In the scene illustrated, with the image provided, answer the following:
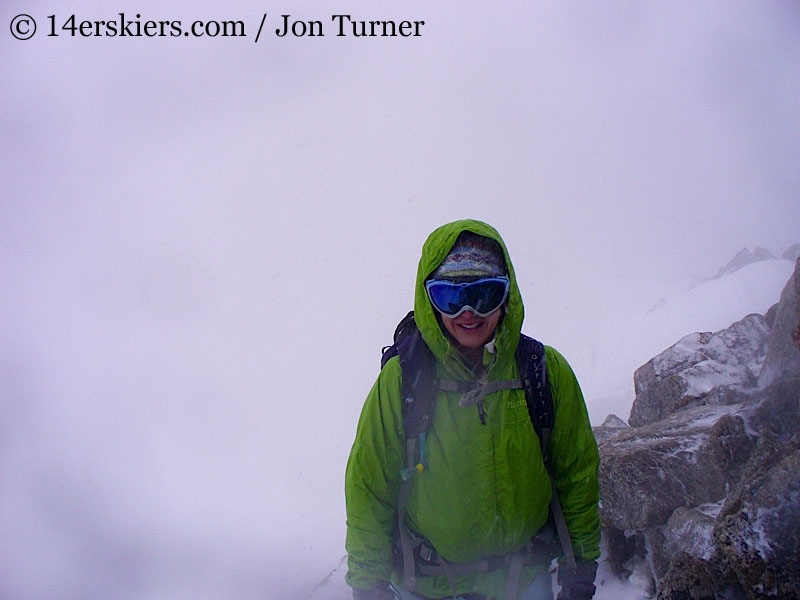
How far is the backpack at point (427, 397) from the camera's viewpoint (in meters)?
2.71

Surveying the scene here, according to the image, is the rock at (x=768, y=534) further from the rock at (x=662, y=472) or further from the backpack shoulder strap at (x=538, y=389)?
the backpack shoulder strap at (x=538, y=389)

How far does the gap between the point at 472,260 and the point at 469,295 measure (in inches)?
7.6

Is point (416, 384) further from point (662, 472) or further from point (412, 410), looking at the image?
point (662, 472)

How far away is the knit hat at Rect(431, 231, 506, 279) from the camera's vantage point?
9.28ft

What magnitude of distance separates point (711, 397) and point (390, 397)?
24.0 feet

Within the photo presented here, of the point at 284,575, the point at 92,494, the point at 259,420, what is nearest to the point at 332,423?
the point at 259,420

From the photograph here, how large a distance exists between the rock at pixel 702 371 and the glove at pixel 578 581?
20.1 feet

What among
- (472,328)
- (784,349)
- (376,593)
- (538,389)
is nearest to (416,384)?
(472,328)

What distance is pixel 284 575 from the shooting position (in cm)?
3416

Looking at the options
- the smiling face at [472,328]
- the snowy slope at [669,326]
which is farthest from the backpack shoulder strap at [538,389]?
the snowy slope at [669,326]

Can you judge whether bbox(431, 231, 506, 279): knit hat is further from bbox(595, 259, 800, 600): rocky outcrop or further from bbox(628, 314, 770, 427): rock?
bbox(628, 314, 770, 427): rock

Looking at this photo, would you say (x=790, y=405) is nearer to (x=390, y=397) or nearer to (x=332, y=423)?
(x=390, y=397)

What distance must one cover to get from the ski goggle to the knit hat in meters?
0.04

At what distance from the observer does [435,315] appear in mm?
2914
